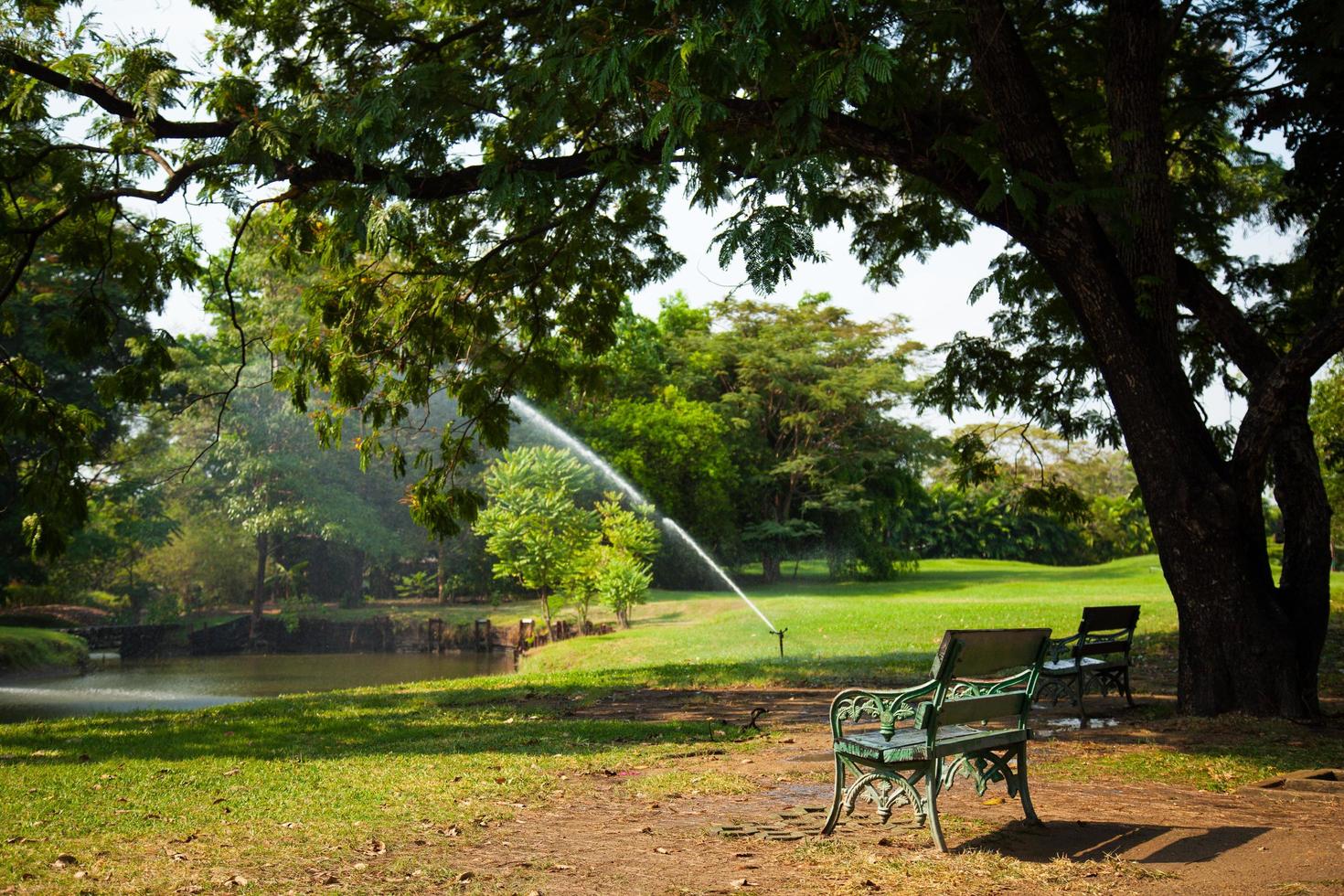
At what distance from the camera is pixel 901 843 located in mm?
5266

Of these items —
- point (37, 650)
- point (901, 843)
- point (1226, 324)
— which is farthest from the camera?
point (37, 650)

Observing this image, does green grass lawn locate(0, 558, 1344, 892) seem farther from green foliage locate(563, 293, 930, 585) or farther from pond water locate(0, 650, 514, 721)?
green foliage locate(563, 293, 930, 585)

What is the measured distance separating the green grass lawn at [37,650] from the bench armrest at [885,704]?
28.1m

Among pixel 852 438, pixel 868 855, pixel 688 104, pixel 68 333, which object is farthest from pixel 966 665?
pixel 852 438

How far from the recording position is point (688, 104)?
541 cm

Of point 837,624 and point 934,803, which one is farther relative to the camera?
point 837,624

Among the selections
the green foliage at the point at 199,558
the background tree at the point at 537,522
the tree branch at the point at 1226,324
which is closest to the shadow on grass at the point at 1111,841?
the tree branch at the point at 1226,324

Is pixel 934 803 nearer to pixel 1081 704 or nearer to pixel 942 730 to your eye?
pixel 942 730

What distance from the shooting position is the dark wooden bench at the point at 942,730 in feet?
16.5

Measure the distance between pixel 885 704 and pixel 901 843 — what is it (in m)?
0.70

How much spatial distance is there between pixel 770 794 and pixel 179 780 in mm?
4272

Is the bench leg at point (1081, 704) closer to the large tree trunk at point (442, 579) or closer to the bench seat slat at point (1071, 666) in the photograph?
the bench seat slat at point (1071, 666)

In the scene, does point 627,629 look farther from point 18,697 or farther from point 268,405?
point 268,405

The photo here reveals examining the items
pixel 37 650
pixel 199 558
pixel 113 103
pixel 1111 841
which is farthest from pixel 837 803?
pixel 199 558
